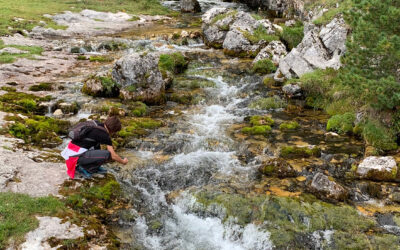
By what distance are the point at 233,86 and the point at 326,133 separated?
9798 millimetres

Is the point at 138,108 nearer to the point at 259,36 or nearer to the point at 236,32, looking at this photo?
the point at 236,32

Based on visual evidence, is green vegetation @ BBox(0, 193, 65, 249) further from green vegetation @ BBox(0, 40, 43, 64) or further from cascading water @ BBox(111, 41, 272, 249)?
green vegetation @ BBox(0, 40, 43, 64)

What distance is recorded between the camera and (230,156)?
15.6 meters

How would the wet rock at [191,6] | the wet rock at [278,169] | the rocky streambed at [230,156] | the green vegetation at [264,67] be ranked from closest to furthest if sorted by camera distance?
the rocky streambed at [230,156], the wet rock at [278,169], the green vegetation at [264,67], the wet rock at [191,6]

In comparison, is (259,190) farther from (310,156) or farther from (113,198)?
(113,198)

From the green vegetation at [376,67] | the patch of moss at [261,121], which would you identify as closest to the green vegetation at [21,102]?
the patch of moss at [261,121]

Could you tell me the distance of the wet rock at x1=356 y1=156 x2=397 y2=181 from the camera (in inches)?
504

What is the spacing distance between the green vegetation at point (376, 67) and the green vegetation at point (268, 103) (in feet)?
20.1

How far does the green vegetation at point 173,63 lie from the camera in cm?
2831

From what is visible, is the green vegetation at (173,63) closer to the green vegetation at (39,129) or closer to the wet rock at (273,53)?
the wet rock at (273,53)

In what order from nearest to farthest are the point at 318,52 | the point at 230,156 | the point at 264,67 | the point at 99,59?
the point at 230,156
the point at 318,52
the point at 264,67
the point at 99,59

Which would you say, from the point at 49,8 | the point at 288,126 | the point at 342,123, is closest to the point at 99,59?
the point at 288,126

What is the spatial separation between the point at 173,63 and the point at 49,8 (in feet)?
150

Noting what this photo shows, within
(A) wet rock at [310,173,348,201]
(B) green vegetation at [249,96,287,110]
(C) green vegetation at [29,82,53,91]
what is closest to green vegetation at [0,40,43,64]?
(C) green vegetation at [29,82,53,91]
